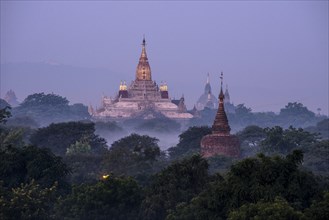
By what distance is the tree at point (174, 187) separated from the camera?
6059cm

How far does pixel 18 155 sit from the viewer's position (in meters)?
68.1

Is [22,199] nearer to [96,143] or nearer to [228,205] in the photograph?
[228,205]

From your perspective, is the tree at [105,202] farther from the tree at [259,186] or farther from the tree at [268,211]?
the tree at [268,211]

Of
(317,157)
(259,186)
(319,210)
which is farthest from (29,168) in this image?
(317,157)

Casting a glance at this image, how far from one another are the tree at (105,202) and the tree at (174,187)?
50.2 inches

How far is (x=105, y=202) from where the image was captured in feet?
206

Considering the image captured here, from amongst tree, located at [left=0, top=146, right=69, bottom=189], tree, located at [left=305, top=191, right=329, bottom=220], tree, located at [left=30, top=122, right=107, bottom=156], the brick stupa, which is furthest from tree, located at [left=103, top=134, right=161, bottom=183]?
tree, located at [left=305, top=191, right=329, bottom=220]

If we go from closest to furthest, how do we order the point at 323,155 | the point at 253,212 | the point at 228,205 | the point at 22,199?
the point at 253,212 → the point at 228,205 → the point at 22,199 → the point at 323,155

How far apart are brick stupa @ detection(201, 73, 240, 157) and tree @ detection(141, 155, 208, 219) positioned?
5151cm

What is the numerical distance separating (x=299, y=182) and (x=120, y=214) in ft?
39.5

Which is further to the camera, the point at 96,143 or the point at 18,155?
the point at 96,143

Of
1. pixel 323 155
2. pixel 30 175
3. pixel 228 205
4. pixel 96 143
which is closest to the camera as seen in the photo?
pixel 228 205

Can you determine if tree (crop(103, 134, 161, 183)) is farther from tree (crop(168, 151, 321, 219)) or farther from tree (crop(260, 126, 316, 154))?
tree (crop(168, 151, 321, 219))

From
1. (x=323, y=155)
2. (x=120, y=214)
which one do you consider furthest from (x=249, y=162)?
(x=323, y=155)
